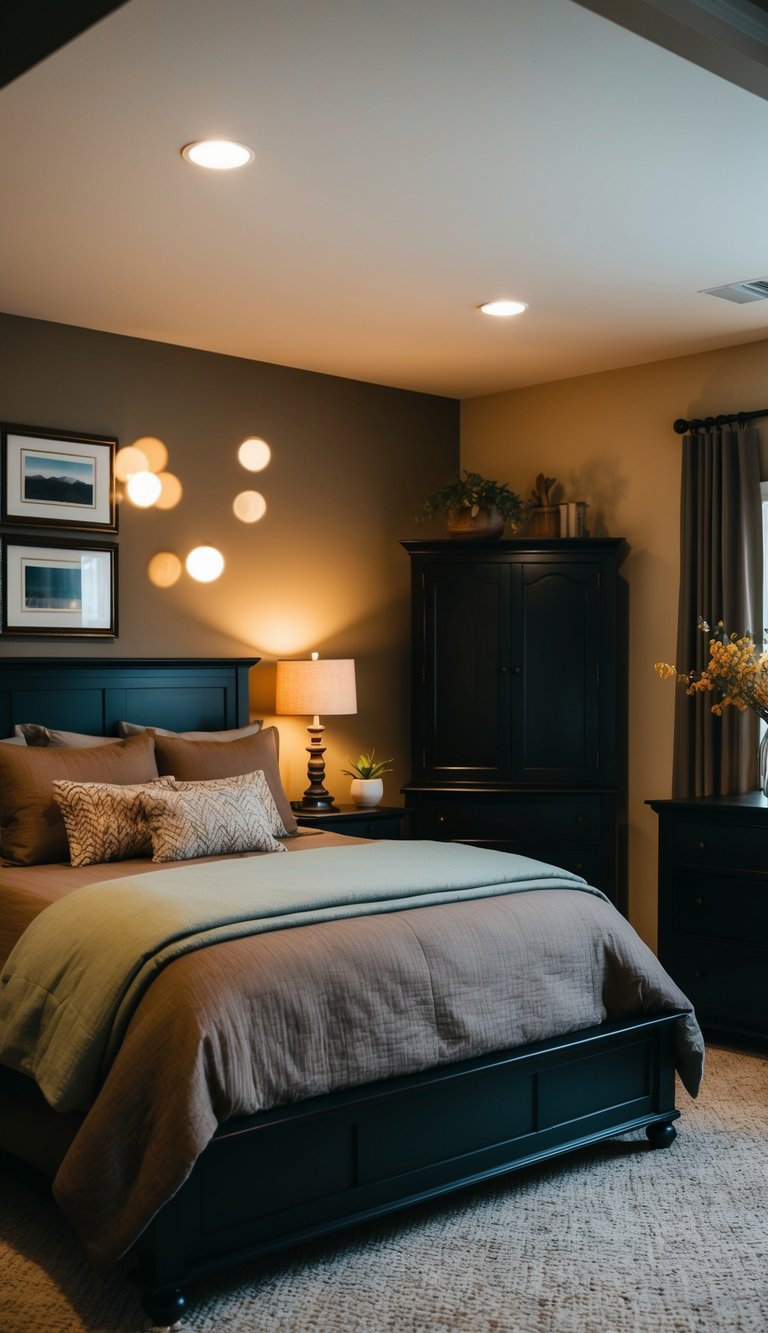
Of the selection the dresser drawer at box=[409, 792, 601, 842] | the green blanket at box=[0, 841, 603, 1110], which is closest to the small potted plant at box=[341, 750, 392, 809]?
the dresser drawer at box=[409, 792, 601, 842]

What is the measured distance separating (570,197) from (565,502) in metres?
2.40

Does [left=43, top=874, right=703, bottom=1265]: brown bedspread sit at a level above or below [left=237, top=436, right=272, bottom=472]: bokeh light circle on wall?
below

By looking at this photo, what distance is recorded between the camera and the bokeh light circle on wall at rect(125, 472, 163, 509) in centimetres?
498

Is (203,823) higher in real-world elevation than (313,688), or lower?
lower

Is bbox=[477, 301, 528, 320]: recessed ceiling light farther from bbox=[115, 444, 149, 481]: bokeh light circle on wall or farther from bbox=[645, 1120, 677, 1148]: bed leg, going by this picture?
bbox=[645, 1120, 677, 1148]: bed leg

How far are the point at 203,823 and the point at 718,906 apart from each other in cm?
190

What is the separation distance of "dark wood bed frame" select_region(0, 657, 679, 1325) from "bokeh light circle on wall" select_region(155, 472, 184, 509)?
8.99 ft

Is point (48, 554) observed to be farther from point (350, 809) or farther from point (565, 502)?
point (565, 502)

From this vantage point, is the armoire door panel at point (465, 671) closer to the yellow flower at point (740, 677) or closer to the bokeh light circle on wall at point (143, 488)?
the yellow flower at point (740, 677)

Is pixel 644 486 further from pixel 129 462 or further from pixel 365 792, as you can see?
pixel 129 462

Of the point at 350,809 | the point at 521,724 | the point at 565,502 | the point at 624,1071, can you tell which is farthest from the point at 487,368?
the point at 624,1071

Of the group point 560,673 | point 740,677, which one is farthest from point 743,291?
point 560,673

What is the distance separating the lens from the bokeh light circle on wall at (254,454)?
17.6ft

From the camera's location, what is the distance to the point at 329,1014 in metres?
2.90
